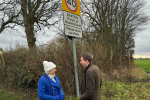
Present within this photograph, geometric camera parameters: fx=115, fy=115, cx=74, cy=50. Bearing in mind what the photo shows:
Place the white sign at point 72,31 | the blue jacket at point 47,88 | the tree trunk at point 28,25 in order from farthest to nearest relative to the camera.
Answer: the tree trunk at point 28,25 → the white sign at point 72,31 → the blue jacket at point 47,88

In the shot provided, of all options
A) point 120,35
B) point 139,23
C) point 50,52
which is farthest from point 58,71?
point 139,23

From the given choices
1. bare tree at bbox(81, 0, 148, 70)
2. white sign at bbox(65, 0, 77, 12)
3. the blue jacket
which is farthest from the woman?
bare tree at bbox(81, 0, 148, 70)

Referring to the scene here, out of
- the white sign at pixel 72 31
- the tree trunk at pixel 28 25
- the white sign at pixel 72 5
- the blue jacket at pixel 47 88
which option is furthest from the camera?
the tree trunk at pixel 28 25

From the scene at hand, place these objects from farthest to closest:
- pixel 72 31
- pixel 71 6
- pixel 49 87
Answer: pixel 71 6
pixel 72 31
pixel 49 87

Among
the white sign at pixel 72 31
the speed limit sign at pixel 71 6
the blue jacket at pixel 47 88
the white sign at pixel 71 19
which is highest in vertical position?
the speed limit sign at pixel 71 6

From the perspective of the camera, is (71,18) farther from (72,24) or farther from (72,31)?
(72,31)

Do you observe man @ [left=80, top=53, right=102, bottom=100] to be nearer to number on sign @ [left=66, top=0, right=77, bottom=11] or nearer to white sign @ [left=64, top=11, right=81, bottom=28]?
white sign @ [left=64, top=11, right=81, bottom=28]

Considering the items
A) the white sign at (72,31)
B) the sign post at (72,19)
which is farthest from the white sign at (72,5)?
the white sign at (72,31)

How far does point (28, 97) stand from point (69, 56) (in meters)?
2.87

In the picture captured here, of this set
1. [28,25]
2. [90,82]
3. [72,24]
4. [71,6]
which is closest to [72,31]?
[72,24]

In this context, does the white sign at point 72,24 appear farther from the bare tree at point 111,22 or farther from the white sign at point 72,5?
the bare tree at point 111,22

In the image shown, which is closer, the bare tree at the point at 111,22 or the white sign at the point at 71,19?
the white sign at the point at 71,19

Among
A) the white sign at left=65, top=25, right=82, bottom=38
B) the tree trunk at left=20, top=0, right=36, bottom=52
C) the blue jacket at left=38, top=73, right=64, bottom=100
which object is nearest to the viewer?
the blue jacket at left=38, top=73, right=64, bottom=100

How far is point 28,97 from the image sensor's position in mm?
5477
